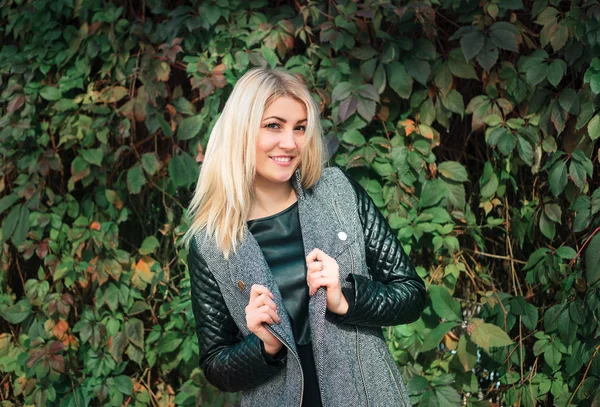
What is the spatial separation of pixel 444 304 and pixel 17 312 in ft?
5.57

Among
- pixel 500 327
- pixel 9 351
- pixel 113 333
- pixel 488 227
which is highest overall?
pixel 488 227

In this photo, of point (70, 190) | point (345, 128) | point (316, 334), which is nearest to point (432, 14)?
point (345, 128)

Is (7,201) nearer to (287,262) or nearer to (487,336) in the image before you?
(287,262)

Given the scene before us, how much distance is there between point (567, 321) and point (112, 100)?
185 cm

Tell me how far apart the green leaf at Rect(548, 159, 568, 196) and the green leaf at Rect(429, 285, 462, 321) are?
19.4 inches

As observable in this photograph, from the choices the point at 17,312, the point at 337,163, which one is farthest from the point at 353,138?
the point at 17,312

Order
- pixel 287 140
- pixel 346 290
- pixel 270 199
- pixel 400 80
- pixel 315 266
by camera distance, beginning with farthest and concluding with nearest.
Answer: pixel 400 80
pixel 270 199
pixel 287 140
pixel 346 290
pixel 315 266

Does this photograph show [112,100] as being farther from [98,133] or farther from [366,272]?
[366,272]

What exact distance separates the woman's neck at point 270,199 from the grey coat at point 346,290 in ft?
0.19

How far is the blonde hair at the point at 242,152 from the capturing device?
1.95 m

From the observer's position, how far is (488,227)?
2.95 meters

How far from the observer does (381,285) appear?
188 centimetres

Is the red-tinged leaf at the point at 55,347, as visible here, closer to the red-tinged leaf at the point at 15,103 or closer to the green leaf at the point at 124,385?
the green leaf at the point at 124,385

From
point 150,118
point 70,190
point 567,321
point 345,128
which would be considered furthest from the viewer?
point 70,190
